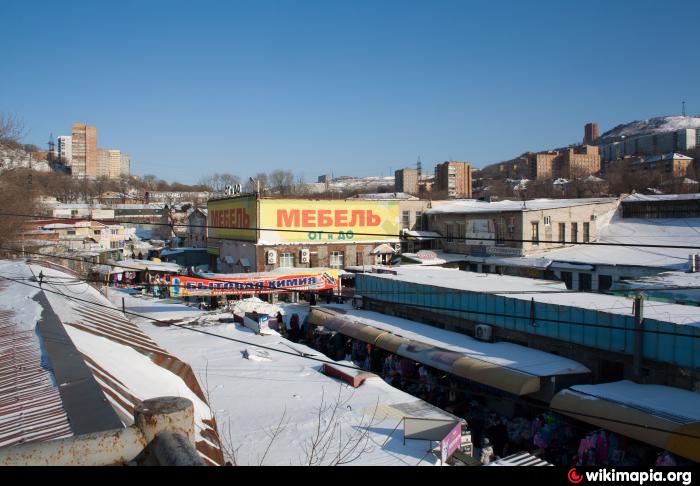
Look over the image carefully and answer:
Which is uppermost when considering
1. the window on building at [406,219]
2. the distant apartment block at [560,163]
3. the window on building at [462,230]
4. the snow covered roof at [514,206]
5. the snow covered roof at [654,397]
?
the distant apartment block at [560,163]

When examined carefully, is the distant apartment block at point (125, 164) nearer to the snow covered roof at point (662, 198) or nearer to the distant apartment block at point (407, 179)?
the distant apartment block at point (407, 179)

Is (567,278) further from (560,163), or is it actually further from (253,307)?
(560,163)

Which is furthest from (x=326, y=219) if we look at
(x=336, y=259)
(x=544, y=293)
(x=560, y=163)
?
(x=560, y=163)

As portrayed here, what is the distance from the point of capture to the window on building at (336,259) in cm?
3375

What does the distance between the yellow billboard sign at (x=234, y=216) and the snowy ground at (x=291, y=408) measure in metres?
16.6

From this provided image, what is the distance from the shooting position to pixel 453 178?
396 feet

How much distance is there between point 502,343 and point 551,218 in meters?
16.7

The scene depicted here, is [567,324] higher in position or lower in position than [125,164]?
lower

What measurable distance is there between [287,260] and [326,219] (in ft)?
12.4

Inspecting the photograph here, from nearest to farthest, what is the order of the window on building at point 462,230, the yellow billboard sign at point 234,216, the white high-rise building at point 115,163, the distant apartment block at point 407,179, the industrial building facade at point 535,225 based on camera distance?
the industrial building facade at point 535,225 < the yellow billboard sign at point 234,216 < the window on building at point 462,230 < the distant apartment block at point 407,179 < the white high-rise building at point 115,163

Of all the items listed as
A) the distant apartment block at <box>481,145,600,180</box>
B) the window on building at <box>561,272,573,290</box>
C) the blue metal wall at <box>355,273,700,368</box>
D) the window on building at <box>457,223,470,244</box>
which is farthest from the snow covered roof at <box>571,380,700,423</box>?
the distant apartment block at <box>481,145,600,180</box>

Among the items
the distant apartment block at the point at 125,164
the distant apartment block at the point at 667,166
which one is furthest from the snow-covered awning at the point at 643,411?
the distant apartment block at the point at 125,164

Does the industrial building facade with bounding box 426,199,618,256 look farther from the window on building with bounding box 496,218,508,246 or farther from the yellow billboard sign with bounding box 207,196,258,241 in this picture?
the yellow billboard sign with bounding box 207,196,258,241

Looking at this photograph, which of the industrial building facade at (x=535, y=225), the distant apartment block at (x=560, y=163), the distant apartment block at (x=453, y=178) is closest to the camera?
the industrial building facade at (x=535, y=225)
